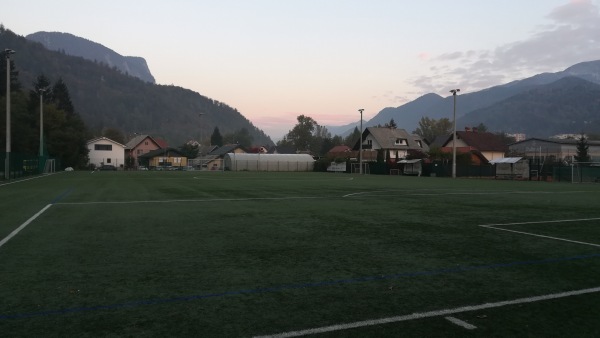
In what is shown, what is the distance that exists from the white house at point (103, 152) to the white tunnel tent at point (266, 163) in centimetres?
3099

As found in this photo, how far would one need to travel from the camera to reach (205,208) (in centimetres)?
1323

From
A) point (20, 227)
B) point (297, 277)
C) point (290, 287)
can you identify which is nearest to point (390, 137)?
point (20, 227)

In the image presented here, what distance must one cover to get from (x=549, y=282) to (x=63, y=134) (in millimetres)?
69480

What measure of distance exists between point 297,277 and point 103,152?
92988 millimetres

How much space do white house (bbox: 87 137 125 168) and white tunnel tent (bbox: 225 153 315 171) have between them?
3099cm

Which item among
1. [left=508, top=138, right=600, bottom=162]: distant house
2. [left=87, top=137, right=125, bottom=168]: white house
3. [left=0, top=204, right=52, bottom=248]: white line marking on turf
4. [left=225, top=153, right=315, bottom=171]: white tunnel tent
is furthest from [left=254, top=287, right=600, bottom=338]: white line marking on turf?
[left=87, top=137, right=125, bottom=168]: white house

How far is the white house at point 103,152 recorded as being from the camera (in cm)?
8831

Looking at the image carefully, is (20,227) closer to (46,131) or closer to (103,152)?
(46,131)

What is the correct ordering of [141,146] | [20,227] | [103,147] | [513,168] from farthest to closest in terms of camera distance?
[141,146], [103,147], [513,168], [20,227]

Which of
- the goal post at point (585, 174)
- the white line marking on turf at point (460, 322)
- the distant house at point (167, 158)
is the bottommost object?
the white line marking on turf at point (460, 322)

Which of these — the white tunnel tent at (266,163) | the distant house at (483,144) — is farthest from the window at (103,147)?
the distant house at (483,144)

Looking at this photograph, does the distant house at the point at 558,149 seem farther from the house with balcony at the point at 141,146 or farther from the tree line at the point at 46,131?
the house with balcony at the point at 141,146

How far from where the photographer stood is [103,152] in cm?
8900

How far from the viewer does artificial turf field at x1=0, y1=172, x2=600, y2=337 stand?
3875mm
